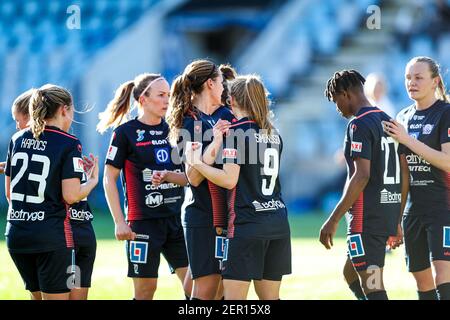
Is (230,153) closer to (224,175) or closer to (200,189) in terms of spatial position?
(224,175)

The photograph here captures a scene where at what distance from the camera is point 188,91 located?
6.20m

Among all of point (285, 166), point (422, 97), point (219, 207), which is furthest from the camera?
point (285, 166)

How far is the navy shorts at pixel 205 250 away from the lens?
6027 millimetres

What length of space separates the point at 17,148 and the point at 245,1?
1643cm

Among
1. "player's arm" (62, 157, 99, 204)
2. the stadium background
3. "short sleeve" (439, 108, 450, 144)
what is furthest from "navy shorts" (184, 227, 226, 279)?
the stadium background

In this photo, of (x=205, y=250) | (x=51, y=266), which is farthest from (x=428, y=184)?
(x=51, y=266)

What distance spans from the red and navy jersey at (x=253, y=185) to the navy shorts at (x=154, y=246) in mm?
1159

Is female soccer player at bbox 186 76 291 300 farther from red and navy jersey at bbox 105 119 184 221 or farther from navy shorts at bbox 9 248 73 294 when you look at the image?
navy shorts at bbox 9 248 73 294

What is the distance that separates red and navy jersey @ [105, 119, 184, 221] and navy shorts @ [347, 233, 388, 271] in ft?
4.93

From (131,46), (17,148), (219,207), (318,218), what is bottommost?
(318,218)

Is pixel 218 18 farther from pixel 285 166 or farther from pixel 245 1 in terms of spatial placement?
pixel 285 166

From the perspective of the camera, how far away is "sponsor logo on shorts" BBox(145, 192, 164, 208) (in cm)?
671

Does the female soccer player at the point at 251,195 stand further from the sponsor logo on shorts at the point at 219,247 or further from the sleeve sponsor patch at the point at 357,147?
the sleeve sponsor patch at the point at 357,147
